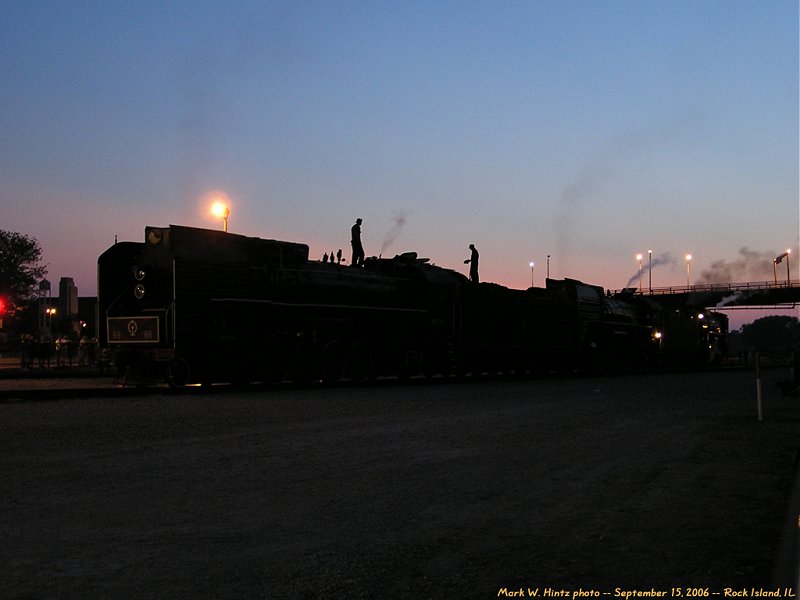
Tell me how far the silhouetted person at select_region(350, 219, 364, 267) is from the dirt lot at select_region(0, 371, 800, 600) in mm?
13051

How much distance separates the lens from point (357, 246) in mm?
27375

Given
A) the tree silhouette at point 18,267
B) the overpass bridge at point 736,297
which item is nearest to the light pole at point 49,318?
the tree silhouette at point 18,267

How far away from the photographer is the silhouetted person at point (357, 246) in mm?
27016

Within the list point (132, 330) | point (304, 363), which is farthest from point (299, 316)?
point (132, 330)

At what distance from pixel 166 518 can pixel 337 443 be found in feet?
15.4

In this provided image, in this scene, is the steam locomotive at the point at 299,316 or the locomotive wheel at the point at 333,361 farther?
the locomotive wheel at the point at 333,361

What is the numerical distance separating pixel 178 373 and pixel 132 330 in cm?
161

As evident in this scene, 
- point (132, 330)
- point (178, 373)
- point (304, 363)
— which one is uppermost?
point (132, 330)

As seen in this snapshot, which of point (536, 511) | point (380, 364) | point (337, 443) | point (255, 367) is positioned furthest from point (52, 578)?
point (380, 364)

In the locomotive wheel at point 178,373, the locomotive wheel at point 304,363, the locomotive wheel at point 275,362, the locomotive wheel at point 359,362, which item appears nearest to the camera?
the locomotive wheel at point 178,373

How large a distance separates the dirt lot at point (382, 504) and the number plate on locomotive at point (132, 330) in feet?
17.4

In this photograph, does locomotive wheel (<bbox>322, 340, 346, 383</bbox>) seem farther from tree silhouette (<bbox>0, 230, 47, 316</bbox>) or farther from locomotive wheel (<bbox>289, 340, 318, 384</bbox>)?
tree silhouette (<bbox>0, 230, 47, 316</bbox>)

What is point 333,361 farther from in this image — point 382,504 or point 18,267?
point 18,267

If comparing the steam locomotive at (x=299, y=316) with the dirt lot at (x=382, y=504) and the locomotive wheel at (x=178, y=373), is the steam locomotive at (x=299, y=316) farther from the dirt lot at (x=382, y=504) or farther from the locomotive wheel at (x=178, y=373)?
the dirt lot at (x=382, y=504)
